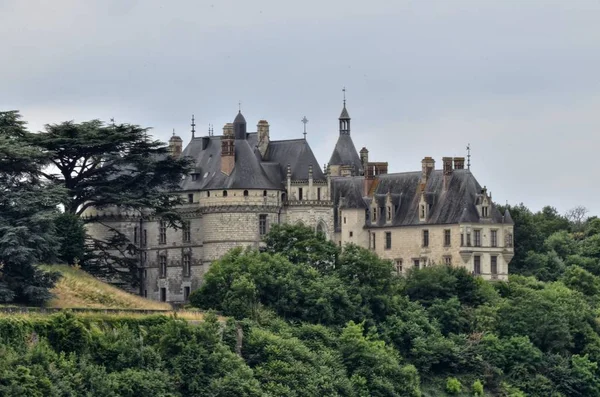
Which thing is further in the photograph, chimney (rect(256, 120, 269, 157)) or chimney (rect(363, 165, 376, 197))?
chimney (rect(363, 165, 376, 197))

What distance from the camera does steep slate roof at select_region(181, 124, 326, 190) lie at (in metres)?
87.2

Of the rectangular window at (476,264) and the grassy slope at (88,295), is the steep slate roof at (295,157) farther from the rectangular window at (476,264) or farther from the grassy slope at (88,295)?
the grassy slope at (88,295)

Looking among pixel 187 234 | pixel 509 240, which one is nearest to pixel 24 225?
pixel 187 234

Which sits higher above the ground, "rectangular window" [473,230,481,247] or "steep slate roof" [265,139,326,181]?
"steep slate roof" [265,139,326,181]

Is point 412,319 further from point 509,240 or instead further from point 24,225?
point 24,225

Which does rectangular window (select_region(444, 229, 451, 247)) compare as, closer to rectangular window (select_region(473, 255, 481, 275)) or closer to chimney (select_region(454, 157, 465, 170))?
rectangular window (select_region(473, 255, 481, 275))

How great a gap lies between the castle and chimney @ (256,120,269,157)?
0.14ft

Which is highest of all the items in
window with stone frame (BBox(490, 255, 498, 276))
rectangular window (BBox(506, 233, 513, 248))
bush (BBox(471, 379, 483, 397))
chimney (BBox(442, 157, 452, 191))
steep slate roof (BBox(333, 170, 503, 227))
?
chimney (BBox(442, 157, 452, 191))

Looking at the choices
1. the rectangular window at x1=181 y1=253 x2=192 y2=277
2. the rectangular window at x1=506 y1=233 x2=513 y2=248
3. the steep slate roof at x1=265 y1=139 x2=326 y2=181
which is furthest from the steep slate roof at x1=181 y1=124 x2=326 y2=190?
the rectangular window at x1=506 y1=233 x2=513 y2=248

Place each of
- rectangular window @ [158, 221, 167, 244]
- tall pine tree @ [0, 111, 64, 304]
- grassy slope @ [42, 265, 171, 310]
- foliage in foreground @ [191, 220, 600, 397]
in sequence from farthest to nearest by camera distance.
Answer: rectangular window @ [158, 221, 167, 244], foliage in foreground @ [191, 220, 600, 397], grassy slope @ [42, 265, 171, 310], tall pine tree @ [0, 111, 64, 304]

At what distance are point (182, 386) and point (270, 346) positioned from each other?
6.39 meters

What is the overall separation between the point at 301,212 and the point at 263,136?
4.01 metres

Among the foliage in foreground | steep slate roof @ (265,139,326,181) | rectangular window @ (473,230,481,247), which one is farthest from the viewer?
rectangular window @ (473,230,481,247)

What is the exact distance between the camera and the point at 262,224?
8738 cm
